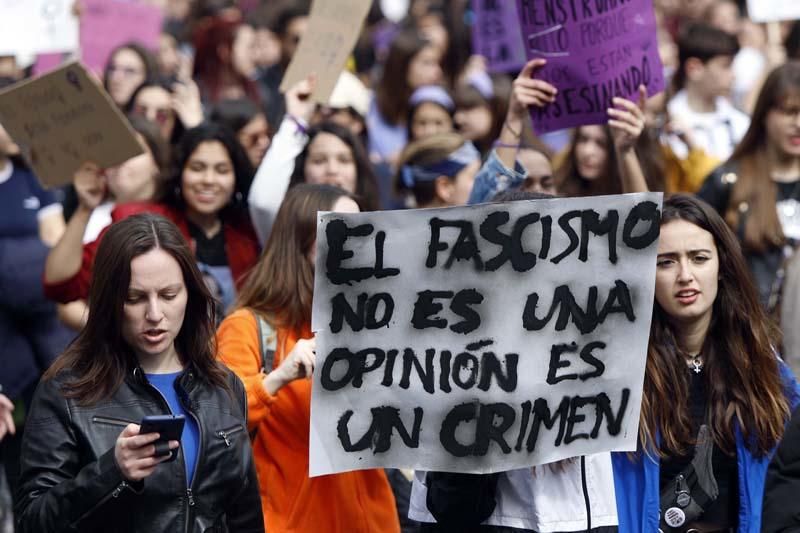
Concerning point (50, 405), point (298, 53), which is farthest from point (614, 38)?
point (50, 405)

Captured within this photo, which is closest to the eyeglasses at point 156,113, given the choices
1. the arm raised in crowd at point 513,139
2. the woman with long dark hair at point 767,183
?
the arm raised in crowd at point 513,139

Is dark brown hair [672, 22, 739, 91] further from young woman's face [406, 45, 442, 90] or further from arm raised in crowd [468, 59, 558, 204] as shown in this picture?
arm raised in crowd [468, 59, 558, 204]

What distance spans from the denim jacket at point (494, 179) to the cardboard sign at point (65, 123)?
56.0 inches

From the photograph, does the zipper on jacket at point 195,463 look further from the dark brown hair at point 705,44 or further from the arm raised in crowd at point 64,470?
the dark brown hair at point 705,44

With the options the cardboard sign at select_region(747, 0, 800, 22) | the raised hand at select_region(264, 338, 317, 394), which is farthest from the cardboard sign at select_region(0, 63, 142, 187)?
the cardboard sign at select_region(747, 0, 800, 22)

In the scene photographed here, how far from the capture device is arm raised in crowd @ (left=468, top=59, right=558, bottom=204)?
228 inches

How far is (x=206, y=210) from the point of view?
627cm

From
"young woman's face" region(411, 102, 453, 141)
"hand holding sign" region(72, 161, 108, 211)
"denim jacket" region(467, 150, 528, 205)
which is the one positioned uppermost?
"hand holding sign" region(72, 161, 108, 211)

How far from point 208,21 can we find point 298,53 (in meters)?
6.07

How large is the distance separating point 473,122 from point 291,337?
478cm

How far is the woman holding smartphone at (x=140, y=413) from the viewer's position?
3.70 metres

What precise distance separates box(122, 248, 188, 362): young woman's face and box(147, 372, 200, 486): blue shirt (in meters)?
0.08

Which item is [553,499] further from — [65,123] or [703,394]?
[65,123]

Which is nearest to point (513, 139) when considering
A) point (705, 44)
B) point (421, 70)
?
point (705, 44)
